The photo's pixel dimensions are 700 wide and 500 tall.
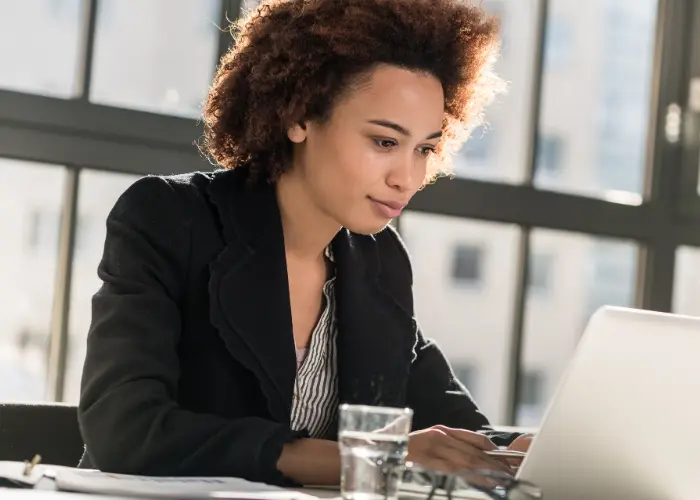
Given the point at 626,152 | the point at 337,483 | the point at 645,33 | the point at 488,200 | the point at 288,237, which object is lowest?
the point at 337,483

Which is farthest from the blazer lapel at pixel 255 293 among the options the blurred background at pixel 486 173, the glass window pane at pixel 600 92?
the glass window pane at pixel 600 92

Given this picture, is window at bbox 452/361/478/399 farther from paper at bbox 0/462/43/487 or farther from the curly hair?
paper at bbox 0/462/43/487

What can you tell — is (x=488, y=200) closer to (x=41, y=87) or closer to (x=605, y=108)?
(x=605, y=108)

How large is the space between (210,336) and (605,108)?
2.09m

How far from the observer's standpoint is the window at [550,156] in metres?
3.28

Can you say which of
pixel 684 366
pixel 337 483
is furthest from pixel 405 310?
pixel 684 366

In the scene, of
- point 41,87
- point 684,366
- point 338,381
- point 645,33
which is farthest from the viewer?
point 645,33

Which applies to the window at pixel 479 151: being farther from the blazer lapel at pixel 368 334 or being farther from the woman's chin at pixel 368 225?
the woman's chin at pixel 368 225

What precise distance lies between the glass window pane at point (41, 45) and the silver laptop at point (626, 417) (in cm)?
177

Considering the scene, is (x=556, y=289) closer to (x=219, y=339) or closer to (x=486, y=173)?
(x=486, y=173)

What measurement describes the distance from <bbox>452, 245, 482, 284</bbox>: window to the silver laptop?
6.95 ft

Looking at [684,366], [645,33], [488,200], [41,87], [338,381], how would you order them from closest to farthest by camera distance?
[684,366]
[338,381]
[41,87]
[488,200]
[645,33]

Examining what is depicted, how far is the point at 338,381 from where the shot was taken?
1.94 meters

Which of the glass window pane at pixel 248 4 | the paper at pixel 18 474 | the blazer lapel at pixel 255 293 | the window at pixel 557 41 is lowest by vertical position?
the paper at pixel 18 474
